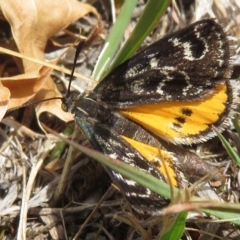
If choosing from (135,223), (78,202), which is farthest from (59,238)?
(135,223)

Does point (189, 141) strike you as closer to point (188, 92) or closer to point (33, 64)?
point (188, 92)

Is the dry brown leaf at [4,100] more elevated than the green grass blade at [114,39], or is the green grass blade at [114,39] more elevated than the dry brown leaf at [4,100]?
the dry brown leaf at [4,100]

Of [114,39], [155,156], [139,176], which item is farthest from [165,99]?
[139,176]

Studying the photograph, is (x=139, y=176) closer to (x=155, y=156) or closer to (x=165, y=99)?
(x=155, y=156)

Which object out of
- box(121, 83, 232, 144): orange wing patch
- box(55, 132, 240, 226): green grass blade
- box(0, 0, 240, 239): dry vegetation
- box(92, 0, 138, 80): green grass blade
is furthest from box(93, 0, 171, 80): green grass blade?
box(55, 132, 240, 226): green grass blade

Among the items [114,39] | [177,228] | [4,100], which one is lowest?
[177,228]

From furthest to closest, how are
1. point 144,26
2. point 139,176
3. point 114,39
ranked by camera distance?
point 114,39 < point 144,26 < point 139,176

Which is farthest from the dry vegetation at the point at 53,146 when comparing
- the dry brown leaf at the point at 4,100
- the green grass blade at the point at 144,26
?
the green grass blade at the point at 144,26

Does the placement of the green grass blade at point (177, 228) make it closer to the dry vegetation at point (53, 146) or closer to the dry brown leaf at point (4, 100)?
the dry vegetation at point (53, 146)
